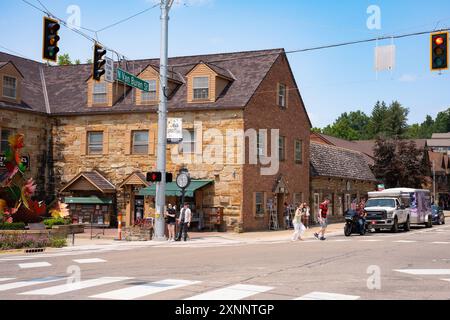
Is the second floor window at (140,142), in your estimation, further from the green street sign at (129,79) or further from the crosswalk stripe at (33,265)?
the crosswalk stripe at (33,265)

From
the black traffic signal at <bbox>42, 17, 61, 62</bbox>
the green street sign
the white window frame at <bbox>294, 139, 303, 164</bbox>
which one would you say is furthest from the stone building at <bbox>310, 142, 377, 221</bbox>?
the black traffic signal at <bbox>42, 17, 61, 62</bbox>

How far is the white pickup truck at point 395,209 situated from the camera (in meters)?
31.8

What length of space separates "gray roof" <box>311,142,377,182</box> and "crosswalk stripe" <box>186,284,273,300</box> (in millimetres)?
29539

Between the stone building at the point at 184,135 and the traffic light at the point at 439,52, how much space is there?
47.2 ft

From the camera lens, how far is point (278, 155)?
34969mm

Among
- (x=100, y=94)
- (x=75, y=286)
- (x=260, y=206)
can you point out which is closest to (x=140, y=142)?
(x=100, y=94)

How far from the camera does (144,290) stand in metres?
10.7

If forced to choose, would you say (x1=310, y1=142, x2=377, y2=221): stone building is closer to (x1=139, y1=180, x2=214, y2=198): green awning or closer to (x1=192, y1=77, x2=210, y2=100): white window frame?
(x1=139, y1=180, x2=214, y2=198): green awning

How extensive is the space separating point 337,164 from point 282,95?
38.9ft

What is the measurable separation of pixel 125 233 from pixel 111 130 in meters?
9.40

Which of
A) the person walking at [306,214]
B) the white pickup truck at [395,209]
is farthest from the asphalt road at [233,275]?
the white pickup truck at [395,209]

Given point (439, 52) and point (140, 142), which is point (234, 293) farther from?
point (140, 142)
